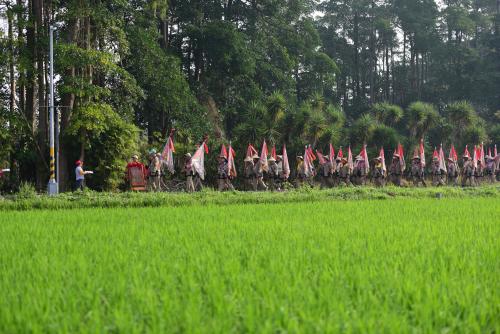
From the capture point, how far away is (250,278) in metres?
4.52

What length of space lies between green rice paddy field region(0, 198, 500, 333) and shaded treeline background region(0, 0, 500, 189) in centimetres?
1217

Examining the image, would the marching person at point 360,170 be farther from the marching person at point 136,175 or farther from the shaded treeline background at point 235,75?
the marching person at point 136,175

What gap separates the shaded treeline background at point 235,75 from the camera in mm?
19719

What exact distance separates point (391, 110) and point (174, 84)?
1681 centimetres

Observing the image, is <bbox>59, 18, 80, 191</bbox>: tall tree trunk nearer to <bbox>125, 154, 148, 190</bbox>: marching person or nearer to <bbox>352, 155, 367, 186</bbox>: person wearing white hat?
<bbox>125, 154, 148, 190</bbox>: marching person

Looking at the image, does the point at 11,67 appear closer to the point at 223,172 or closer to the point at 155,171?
the point at 155,171

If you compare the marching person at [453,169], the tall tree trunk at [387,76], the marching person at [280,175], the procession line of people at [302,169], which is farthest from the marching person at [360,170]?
the tall tree trunk at [387,76]

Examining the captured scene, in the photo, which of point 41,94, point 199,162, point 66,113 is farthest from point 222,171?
point 41,94

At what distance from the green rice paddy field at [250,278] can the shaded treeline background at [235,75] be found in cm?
1217

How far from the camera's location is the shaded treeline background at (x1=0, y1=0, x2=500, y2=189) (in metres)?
19.7

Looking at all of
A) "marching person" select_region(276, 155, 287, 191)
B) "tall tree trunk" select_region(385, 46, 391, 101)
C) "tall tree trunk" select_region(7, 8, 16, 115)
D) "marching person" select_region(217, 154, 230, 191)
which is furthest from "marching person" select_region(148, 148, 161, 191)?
"tall tree trunk" select_region(385, 46, 391, 101)

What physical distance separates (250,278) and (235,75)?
2856 centimetres

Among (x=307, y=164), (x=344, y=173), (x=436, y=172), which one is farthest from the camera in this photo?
(x=436, y=172)

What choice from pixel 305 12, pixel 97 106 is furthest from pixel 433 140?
pixel 97 106
